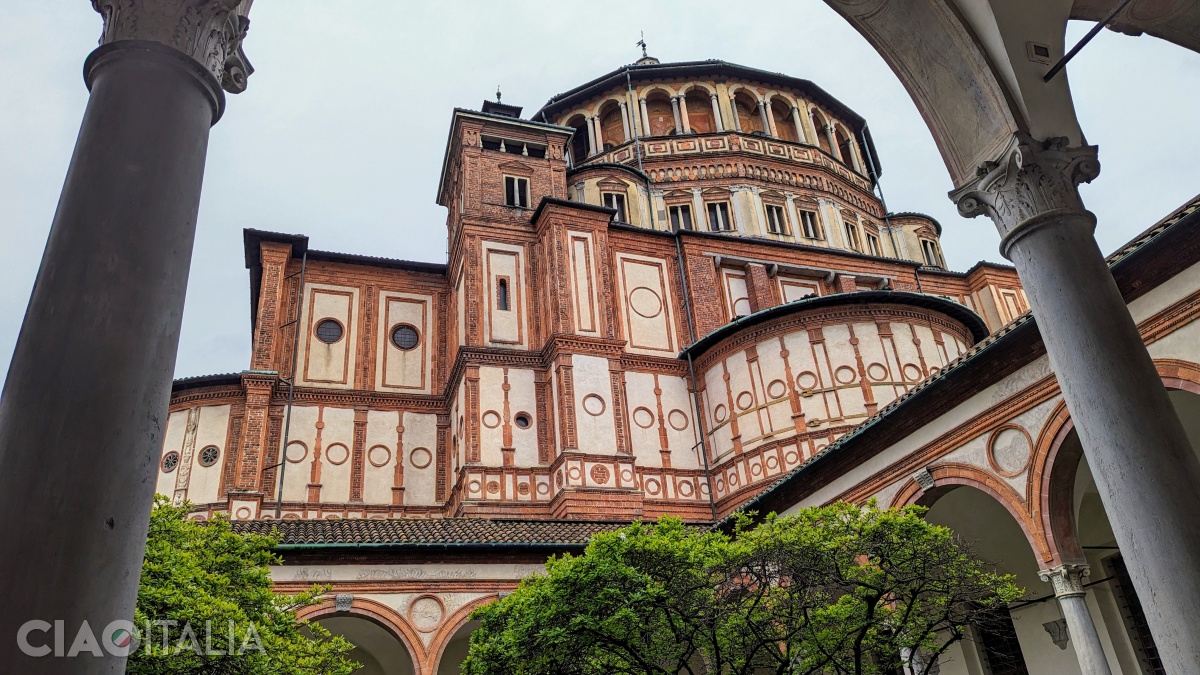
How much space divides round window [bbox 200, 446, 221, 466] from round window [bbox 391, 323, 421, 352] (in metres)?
6.12

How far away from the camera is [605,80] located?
3772cm

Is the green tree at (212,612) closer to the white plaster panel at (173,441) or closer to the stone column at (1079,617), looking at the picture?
the stone column at (1079,617)

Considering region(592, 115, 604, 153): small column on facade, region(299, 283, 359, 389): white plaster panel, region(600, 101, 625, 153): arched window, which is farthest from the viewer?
Result: region(600, 101, 625, 153): arched window

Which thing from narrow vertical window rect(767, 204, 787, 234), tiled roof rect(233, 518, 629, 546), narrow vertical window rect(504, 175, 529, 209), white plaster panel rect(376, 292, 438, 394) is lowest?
tiled roof rect(233, 518, 629, 546)

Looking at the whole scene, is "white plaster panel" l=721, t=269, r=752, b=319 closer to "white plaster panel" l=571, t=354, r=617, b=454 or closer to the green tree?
"white plaster panel" l=571, t=354, r=617, b=454

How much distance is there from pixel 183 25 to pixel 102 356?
5.81 ft

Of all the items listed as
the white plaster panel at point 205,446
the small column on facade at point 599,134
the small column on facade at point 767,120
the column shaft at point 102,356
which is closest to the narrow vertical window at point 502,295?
the white plaster panel at point 205,446

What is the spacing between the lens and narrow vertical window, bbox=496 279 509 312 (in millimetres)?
26625

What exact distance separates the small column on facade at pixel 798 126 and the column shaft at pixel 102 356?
36.0 meters

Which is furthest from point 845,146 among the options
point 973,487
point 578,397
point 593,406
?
point 973,487

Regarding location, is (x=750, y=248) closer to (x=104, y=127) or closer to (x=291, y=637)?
(x=291, y=637)

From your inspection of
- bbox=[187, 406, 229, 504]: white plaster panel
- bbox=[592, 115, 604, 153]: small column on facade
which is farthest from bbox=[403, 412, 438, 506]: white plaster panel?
bbox=[592, 115, 604, 153]: small column on facade

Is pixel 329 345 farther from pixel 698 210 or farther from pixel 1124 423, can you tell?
pixel 1124 423

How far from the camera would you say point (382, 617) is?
1680 centimetres
